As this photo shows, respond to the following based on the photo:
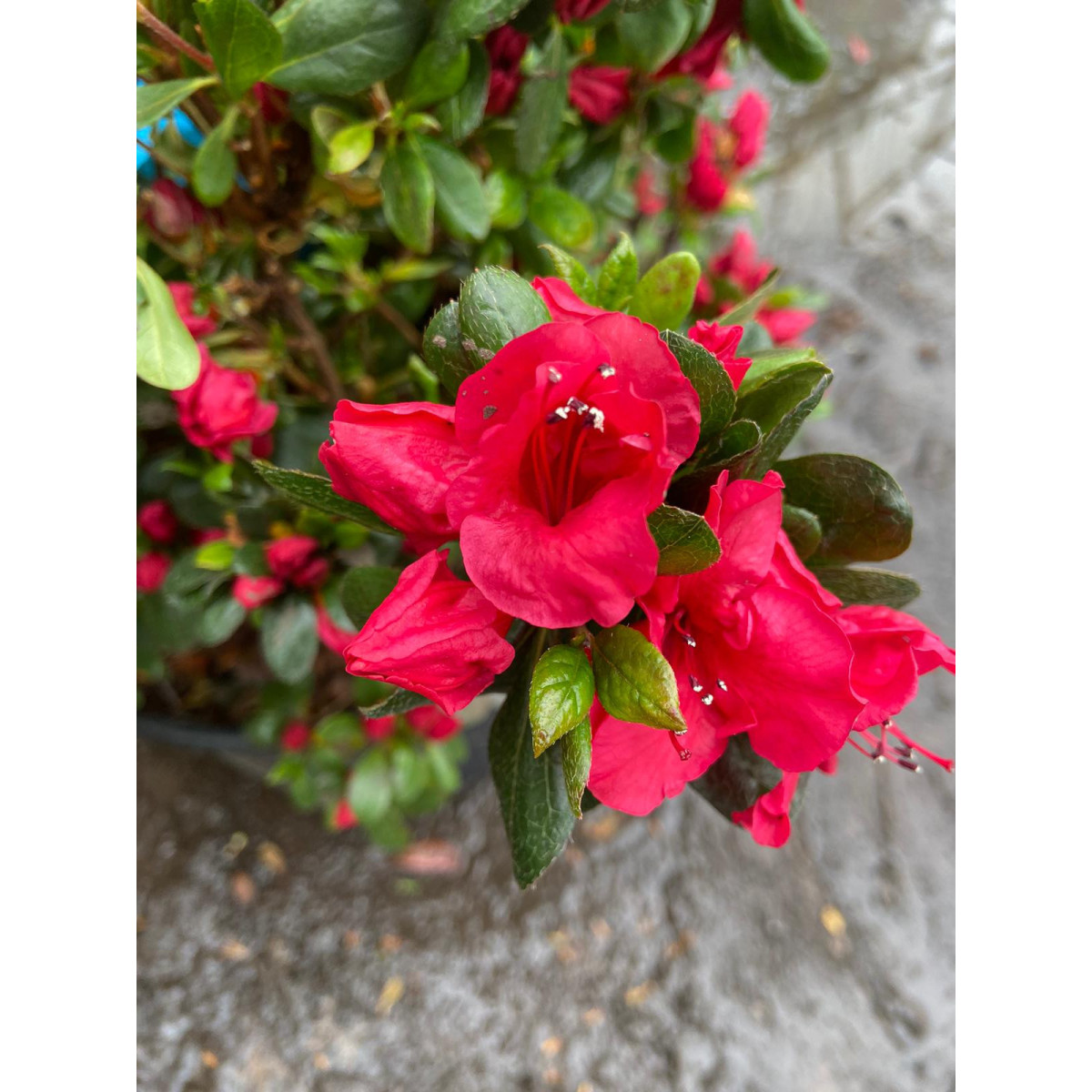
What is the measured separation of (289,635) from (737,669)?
1.73 feet

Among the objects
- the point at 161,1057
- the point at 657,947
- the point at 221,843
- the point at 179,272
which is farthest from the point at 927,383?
the point at 161,1057

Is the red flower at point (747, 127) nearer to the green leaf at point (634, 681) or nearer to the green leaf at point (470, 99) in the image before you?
the green leaf at point (470, 99)

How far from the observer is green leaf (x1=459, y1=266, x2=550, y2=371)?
406mm

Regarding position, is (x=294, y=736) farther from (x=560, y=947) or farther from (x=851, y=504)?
(x=851, y=504)

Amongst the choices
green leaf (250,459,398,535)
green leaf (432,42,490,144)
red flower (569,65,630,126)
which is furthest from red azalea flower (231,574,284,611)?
red flower (569,65,630,126)

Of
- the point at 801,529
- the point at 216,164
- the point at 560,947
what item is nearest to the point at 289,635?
the point at 216,164

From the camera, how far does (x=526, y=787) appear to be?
46 centimetres

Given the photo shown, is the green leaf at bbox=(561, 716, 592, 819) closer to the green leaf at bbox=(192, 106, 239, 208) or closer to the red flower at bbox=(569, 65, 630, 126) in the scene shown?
the green leaf at bbox=(192, 106, 239, 208)

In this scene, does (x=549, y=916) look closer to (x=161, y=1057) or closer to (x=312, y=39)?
(x=161, y=1057)

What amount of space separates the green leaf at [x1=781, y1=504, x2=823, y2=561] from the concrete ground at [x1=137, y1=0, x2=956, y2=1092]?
1073 mm

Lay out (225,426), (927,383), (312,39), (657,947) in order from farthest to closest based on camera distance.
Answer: (927,383), (657,947), (225,426), (312,39)

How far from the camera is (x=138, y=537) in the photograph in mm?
875

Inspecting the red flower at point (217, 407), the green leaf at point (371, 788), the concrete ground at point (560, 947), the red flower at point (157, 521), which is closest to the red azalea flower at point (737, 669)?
the red flower at point (217, 407)

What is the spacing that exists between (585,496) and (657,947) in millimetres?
1172
